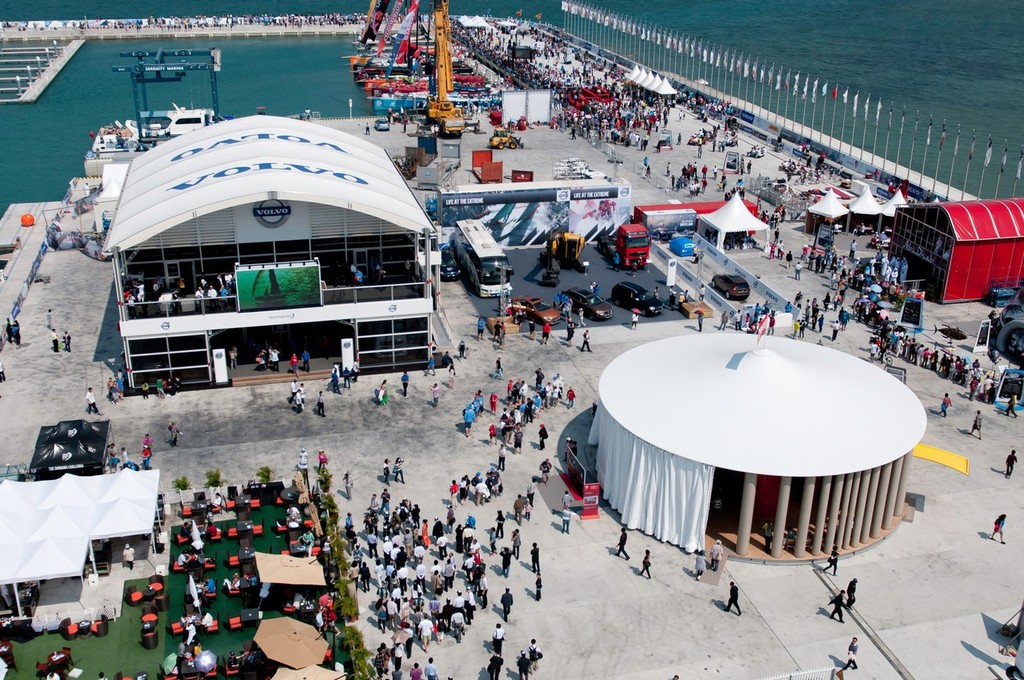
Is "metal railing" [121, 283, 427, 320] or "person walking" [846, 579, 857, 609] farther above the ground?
"metal railing" [121, 283, 427, 320]

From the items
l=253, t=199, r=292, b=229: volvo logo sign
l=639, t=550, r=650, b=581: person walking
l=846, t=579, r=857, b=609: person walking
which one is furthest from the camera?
l=253, t=199, r=292, b=229: volvo logo sign

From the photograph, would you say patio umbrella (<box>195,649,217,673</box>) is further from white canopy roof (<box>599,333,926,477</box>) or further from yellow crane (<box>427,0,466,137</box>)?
yellow crane (<box>427,0,466,137</box>)

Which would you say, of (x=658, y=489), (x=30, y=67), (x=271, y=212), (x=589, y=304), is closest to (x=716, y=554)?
(x=658, y=489)

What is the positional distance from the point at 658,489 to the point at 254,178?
71.1 feet

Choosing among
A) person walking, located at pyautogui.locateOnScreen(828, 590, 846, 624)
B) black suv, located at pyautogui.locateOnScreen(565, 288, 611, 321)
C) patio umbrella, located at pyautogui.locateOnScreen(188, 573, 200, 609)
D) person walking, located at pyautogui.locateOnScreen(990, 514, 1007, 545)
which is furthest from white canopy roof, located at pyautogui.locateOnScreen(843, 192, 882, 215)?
patio umbrella, located at pyautogui.locateOnScreen(188, 573, 200, 609)

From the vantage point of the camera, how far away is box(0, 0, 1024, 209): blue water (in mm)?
90875

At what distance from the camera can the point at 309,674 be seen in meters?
23.4

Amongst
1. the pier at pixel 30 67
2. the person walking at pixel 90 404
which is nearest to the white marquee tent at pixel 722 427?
the person walking at pixel 90 404

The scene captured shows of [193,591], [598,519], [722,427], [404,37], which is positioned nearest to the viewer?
[193,591]

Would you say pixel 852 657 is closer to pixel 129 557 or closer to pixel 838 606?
pixel 838 606

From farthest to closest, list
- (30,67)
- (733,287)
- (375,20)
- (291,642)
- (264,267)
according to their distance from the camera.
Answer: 1. (30,67)
2. (375,20)
3. (733,287)
4. (264,267)
5. (291,642)

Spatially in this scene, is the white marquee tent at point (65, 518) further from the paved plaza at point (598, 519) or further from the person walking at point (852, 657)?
the person walking at point (852, 657)

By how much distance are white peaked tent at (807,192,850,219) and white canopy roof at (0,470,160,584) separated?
42.6 m

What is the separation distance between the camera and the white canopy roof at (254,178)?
128 ft
